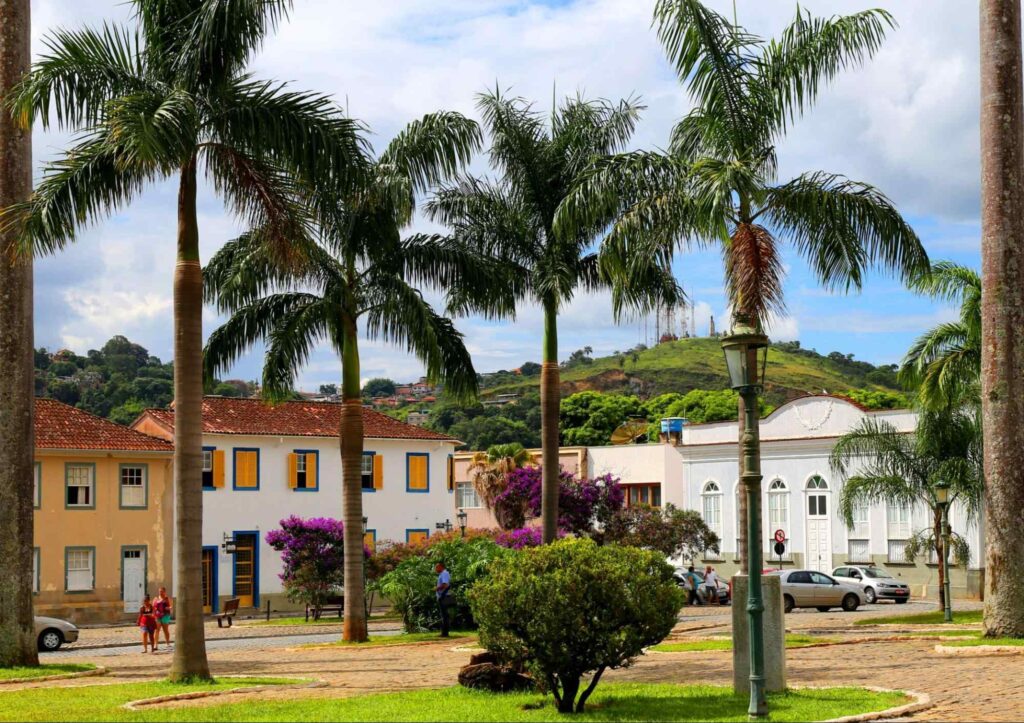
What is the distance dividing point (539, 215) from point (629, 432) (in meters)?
58.3

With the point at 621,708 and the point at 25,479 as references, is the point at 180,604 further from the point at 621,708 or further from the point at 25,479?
the point at 621,708

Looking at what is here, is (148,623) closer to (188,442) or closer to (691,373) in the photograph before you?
(188,442)

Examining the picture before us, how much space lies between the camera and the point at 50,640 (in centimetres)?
3044

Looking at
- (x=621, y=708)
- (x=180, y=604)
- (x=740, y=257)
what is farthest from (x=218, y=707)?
(x=740, y=257)

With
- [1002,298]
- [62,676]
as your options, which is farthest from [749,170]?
[62,676]

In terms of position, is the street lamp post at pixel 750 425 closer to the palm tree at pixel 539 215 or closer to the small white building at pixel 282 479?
the palm tree at pixel 539 215

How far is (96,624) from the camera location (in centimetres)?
4175

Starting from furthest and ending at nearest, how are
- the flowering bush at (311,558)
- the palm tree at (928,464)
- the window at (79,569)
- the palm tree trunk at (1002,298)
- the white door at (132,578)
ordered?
the white door at (132,578)
the window at (79,569)
the flowering bush at (311,558)
the palm tree at (928,464)
the palm tree trunk at (1002,298)

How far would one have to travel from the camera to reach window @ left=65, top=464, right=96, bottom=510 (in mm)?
42281

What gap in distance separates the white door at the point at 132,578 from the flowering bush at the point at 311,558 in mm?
5551

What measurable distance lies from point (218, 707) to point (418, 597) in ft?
52.9

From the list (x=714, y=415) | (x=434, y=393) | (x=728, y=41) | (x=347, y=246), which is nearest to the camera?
(x=728, y=41)

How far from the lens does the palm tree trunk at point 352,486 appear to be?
2736 cm

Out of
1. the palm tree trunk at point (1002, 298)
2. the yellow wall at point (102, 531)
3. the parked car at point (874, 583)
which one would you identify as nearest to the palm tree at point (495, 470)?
the yellow wall at point (102, 531)
